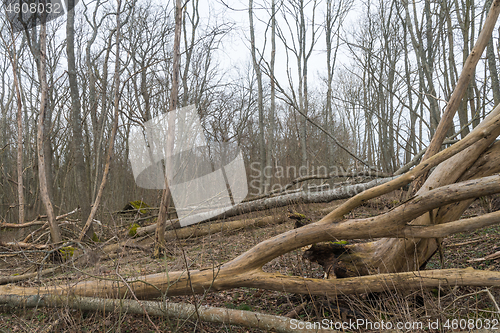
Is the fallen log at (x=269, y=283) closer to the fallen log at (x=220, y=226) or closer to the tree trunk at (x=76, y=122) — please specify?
the tree trunk at (x=76, y=122)

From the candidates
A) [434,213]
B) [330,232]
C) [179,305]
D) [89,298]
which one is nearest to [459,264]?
[434,213]

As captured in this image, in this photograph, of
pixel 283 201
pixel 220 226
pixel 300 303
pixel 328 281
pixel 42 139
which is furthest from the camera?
pixel 283 201

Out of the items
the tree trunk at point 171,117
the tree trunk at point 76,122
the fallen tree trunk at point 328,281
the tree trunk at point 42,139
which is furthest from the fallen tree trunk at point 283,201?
the fallen tree trunk at point 328,281

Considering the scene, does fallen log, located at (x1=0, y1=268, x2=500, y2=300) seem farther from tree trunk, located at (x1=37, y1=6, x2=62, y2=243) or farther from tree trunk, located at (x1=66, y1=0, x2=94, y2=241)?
tree trunk, located at (x1=66, y1=0, x2=94, y2=241)

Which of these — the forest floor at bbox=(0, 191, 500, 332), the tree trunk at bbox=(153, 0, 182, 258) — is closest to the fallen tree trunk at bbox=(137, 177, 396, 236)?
the tree trunk at bbox=(153, 0, 182, 258)

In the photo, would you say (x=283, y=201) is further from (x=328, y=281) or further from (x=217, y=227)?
(x=328, y=281)

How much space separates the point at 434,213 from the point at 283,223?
4.97m

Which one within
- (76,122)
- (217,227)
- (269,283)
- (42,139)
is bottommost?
(217,227)

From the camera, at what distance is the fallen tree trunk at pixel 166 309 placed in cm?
258

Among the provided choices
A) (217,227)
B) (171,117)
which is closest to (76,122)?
(171,117)

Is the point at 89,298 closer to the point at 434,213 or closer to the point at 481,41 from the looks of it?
the point at 434,213

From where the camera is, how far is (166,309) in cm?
252

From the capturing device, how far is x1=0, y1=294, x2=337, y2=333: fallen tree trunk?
2582 mm

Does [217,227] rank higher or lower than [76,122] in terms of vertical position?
lower
